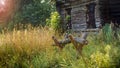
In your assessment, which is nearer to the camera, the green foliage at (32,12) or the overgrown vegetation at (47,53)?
the overgrown vegetation at (47,53)

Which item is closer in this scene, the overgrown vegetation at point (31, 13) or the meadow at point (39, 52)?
the meadow at point (39, 52)

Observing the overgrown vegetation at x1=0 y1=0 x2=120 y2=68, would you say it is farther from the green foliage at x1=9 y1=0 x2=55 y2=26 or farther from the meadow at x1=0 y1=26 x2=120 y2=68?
the green foliage at x1=9 y1=0 x2=55 y2=26

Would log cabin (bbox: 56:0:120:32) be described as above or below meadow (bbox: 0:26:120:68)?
above

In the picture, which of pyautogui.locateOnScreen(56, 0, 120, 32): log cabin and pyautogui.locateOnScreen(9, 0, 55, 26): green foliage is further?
pyautogui.locateOnScreen(9, 0, 55, 26): green foliage

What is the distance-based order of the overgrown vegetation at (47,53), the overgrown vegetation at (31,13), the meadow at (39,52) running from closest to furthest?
1. the overgrown vegetation at (47,53)
2. the meadow at (39,52)
3. the overgrown vegetation at (31,13)

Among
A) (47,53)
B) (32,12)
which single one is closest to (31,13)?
(32,12)

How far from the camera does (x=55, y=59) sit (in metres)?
9.71

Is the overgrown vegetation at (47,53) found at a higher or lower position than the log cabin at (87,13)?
lower

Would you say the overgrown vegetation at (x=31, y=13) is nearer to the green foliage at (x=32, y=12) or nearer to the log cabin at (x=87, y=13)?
the green foliage at (x=32, y=12)

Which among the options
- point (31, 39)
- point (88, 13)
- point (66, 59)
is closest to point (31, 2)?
point (88, 13)

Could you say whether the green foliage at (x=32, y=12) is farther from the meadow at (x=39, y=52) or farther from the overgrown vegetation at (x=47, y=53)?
the meadow at (x=39, y=52)

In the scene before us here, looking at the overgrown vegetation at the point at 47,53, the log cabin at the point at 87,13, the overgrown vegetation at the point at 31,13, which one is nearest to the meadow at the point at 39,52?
the overgrown vegetation at the point at 47,53

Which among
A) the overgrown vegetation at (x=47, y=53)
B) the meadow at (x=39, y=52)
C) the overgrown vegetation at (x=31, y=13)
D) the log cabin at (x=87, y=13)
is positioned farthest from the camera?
the overgrown vegetation at (x=31, y=13)

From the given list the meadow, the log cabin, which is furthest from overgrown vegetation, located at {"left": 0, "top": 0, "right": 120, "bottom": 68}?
the log cabin
